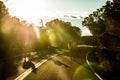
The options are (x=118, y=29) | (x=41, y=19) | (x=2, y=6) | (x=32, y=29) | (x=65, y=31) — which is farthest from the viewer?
(x=65, y=31)

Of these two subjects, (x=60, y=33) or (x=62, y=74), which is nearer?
(x=62, y=74)

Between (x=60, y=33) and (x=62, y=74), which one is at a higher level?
(x=62, y=74)

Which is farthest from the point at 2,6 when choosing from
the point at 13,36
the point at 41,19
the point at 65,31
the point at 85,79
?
the point at 65,31

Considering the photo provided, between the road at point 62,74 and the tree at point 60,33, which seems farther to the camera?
the tree at point 60,33

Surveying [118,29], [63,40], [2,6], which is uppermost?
[2,6]

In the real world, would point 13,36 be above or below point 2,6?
below

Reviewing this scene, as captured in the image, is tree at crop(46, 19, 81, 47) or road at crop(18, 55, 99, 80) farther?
tree at crop(46, 19, 81, 47)

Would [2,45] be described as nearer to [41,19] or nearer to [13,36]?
[13,36]

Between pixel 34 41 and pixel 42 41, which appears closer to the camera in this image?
pixel 34 41

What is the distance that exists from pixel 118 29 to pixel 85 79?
36.5 feet

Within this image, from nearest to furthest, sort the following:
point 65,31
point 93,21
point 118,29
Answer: point 118,29 → point 93,21 → point 65,31

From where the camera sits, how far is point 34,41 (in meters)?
80.3

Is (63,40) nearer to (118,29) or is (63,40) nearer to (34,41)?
(34,41)

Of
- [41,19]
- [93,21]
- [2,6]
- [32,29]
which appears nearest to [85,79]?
[2,6]
